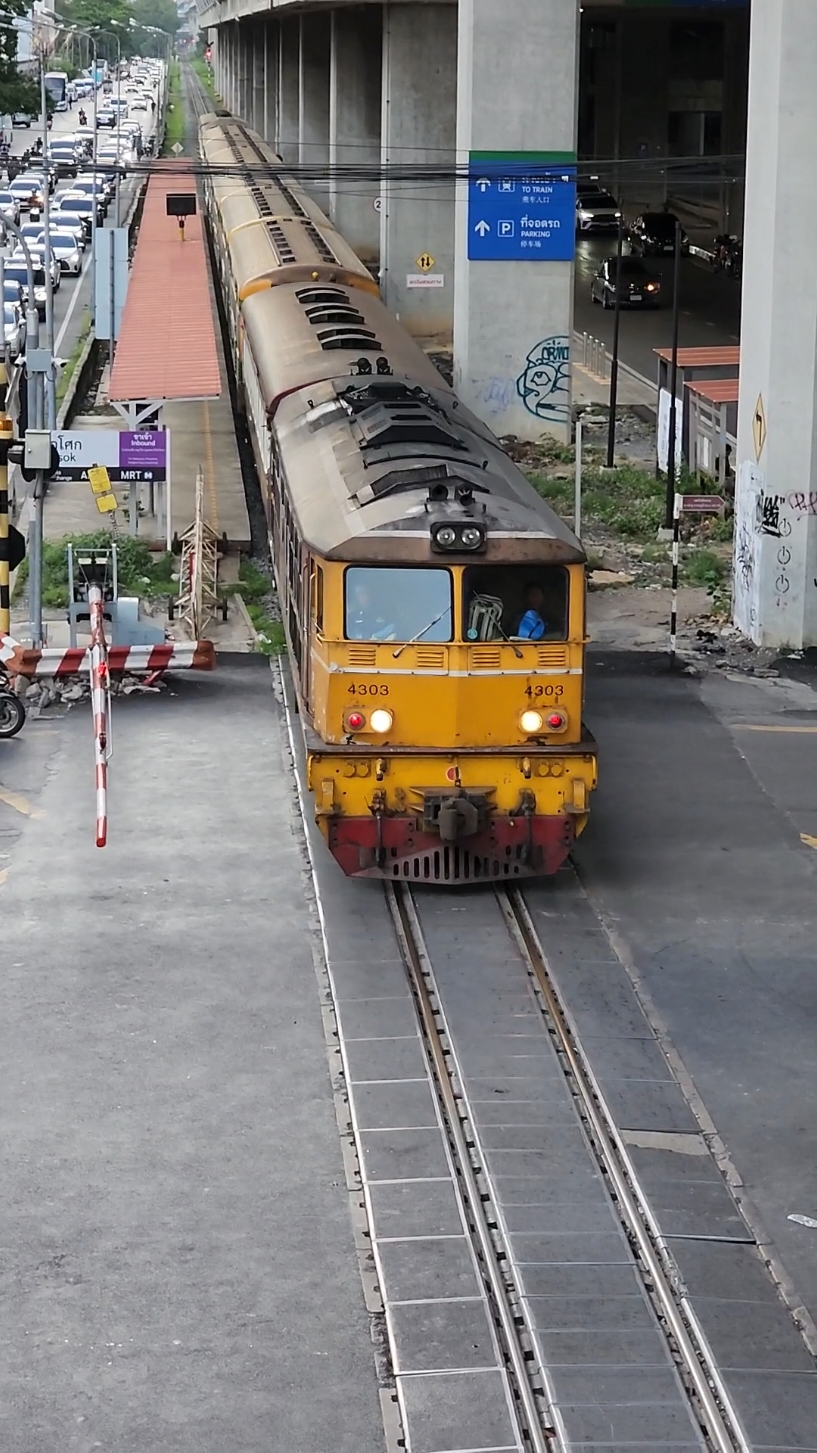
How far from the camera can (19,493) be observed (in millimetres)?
29703

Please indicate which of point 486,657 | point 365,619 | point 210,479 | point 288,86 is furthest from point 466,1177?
point 288,86

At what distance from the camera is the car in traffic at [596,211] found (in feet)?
211

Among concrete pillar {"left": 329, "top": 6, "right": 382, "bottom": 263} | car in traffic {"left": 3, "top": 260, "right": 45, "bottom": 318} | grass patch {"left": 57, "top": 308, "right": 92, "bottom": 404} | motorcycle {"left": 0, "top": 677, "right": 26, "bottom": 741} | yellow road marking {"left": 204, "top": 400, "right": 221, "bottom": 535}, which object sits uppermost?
concrete pillar {"left": 329, "top": 6, "right": 382, "bottom": 263}

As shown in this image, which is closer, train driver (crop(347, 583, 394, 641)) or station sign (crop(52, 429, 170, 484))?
train driver (crop(347, 583, 394, 641))

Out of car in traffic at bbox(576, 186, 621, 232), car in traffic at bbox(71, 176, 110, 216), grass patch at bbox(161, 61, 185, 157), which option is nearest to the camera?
car in traffic at bbox(576, 186, 621, 232)

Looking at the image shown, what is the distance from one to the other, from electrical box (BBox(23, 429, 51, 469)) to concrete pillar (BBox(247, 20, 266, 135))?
230 feet

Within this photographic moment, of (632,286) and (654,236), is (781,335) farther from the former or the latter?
(654,236)

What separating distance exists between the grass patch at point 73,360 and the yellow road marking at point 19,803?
67.5ft

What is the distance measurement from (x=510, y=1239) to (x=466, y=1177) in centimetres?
68

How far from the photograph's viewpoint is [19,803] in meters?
16.7

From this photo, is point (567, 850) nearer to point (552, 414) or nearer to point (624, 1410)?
point (624, 1410)

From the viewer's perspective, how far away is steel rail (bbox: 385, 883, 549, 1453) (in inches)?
328

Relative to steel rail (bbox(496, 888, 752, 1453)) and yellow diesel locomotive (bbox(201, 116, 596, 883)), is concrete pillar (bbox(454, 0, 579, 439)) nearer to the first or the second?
yellow diesel locomotive (bbox(201, 116, 596, 883))

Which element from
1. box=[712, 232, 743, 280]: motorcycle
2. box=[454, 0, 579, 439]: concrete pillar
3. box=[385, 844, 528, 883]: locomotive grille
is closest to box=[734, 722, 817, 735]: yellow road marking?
box=[385, 844, 528, 883]: locomotive grille
